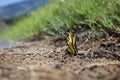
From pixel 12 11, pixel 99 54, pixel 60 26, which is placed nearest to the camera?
pixel 99 54

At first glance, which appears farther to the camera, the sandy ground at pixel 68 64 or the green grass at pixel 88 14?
the green grass at pixel 88 14

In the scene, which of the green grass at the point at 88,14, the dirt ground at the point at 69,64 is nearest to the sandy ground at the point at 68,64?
Answer: the dirt ground at the point at 69,64

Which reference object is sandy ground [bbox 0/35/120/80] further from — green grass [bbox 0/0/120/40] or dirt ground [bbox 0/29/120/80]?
green grass [bbox 0/0/120/40]

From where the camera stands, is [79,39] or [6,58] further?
[79,39]

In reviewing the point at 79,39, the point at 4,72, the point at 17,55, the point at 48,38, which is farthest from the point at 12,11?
the point at 4,72

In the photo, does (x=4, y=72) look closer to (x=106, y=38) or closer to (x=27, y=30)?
Result: (x=106, y=38)

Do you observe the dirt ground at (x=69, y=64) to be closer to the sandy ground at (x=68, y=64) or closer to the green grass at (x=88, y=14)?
the sandy ground at (x=68, y=64)

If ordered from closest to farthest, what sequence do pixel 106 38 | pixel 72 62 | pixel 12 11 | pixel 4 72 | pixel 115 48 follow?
pixel 4 72
pixel 72 62
pixel 115 48
pixel 106 38
pixel 12 11

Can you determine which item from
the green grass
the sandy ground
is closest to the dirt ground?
the sandy ground

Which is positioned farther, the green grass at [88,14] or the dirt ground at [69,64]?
the green grass at [88,14]
